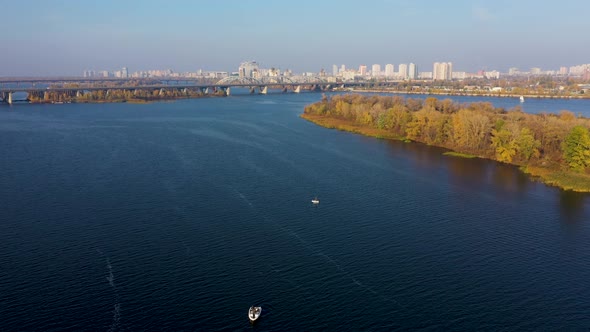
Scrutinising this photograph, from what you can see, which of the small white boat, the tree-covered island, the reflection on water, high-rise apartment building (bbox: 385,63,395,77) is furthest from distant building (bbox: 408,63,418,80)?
the small white boat

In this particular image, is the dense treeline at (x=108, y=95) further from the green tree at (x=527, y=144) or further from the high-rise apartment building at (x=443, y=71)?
the high-rise apartment building at (x=443, y=71)

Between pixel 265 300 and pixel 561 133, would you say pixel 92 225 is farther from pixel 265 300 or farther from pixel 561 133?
pixel 561 133

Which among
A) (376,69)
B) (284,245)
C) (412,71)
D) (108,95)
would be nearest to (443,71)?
(412,71)

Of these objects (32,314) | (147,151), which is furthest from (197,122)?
(32,314)

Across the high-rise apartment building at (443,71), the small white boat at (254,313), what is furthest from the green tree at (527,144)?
the high-rise apartment building at (443,71)

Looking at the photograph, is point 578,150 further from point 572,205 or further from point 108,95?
point 108,95
